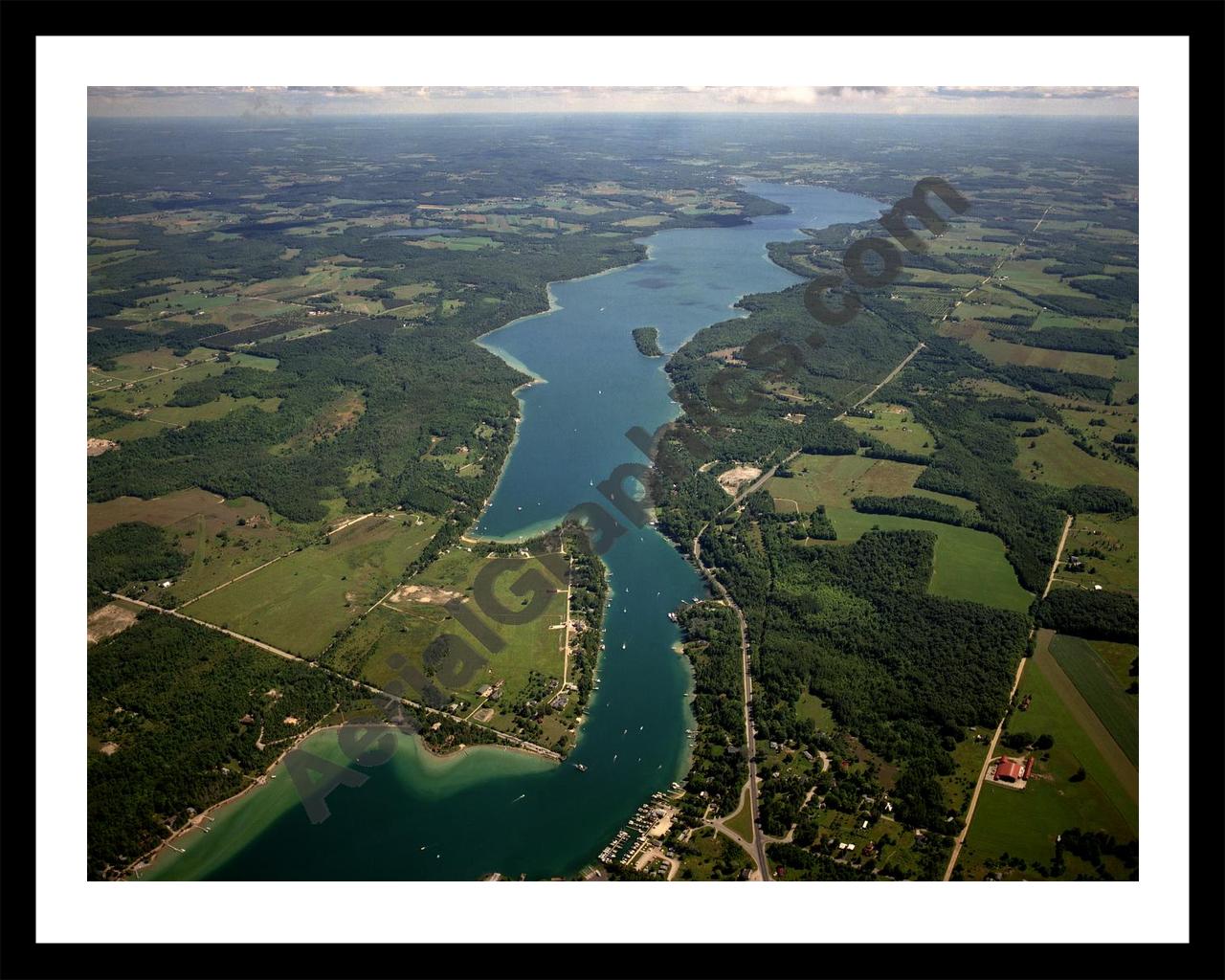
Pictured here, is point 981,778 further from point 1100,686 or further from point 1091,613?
point 1091,613

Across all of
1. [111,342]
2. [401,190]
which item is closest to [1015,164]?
[401,190]

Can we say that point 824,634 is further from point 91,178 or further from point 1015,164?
point 1015,164

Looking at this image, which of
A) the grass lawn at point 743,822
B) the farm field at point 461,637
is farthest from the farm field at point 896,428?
the grass lawn at point 743,822

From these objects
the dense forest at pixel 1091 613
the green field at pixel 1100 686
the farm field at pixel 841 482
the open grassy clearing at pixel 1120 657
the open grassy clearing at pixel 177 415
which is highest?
the open grassy clearing at pixel 177 415

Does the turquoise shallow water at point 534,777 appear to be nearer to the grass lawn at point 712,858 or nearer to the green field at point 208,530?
the grass lawn at point 712,858

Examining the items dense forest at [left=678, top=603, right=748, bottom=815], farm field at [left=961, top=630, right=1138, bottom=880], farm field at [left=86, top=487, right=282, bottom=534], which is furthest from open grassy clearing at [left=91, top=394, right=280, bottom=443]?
farm field at [left=961, top=630, right=1138, bottom=880]

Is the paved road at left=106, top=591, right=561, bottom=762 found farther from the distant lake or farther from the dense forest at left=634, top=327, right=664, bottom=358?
the distant lake

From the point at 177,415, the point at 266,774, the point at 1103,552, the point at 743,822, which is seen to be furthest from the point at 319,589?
the point at 1103,552
